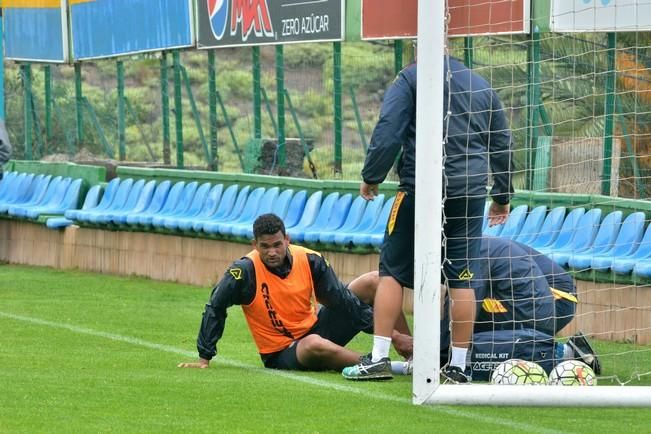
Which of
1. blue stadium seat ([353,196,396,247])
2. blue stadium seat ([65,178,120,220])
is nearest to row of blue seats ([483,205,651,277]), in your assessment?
blue stadium seat ([353,196,396,247])

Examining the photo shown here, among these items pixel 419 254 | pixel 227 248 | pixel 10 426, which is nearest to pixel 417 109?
pixel 419 254

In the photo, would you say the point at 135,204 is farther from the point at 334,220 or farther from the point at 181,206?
the point at 334,220

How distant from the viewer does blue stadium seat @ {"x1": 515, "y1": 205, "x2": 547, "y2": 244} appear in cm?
1341

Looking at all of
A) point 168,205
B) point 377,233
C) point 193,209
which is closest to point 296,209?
point 377,233

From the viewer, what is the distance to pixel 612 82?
1377cm

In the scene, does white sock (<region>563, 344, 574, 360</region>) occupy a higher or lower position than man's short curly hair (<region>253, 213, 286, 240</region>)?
lower

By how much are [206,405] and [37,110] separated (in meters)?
18.0

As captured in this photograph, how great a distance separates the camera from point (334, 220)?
16.4 metres

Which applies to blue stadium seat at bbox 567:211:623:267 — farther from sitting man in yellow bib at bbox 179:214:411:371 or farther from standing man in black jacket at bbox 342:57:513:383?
standing man in black jacket at bbox 342:57:513:383

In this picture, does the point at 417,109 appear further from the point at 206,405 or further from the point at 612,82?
the point at 612,82

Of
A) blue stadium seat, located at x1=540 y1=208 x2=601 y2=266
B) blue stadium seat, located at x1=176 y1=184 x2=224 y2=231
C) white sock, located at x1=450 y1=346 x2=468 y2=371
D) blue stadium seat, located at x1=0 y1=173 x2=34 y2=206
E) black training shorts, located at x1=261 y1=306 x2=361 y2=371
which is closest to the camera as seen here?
white sock, located at x1=450 y1=346 x2=468 y2=371

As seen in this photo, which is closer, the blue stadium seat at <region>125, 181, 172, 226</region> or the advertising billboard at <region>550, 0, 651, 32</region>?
the advertising billboard at <region>550, 0, 651, 32</region>

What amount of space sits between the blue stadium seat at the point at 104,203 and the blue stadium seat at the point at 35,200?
1138 mm

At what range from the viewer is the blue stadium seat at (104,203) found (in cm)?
2019
